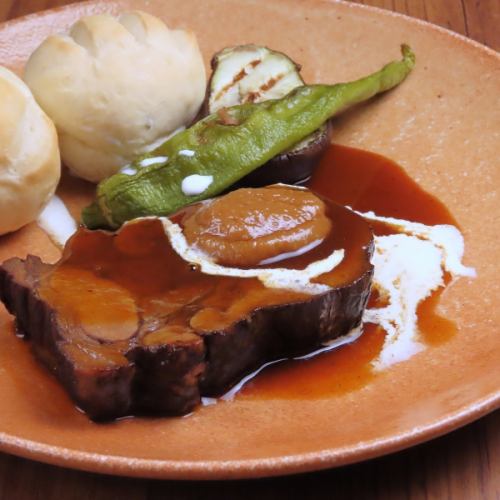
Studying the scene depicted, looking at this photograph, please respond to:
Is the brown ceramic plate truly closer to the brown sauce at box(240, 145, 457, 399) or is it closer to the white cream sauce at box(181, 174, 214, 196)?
the brown sauce at box(240, 145, 457, 399)

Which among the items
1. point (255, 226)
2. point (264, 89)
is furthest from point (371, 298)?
point (264, 89)

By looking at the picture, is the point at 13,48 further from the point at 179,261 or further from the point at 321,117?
the point at 179,261

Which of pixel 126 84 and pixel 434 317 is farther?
pixel 126 84

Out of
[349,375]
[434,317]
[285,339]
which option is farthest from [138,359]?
[434,317]

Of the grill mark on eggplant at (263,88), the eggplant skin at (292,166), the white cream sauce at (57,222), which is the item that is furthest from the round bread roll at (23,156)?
the grill mark on eggplant at (263,88)

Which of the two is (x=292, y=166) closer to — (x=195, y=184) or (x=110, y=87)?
(x=195, y=184)

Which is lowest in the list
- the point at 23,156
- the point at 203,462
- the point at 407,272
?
the point at 407,272
